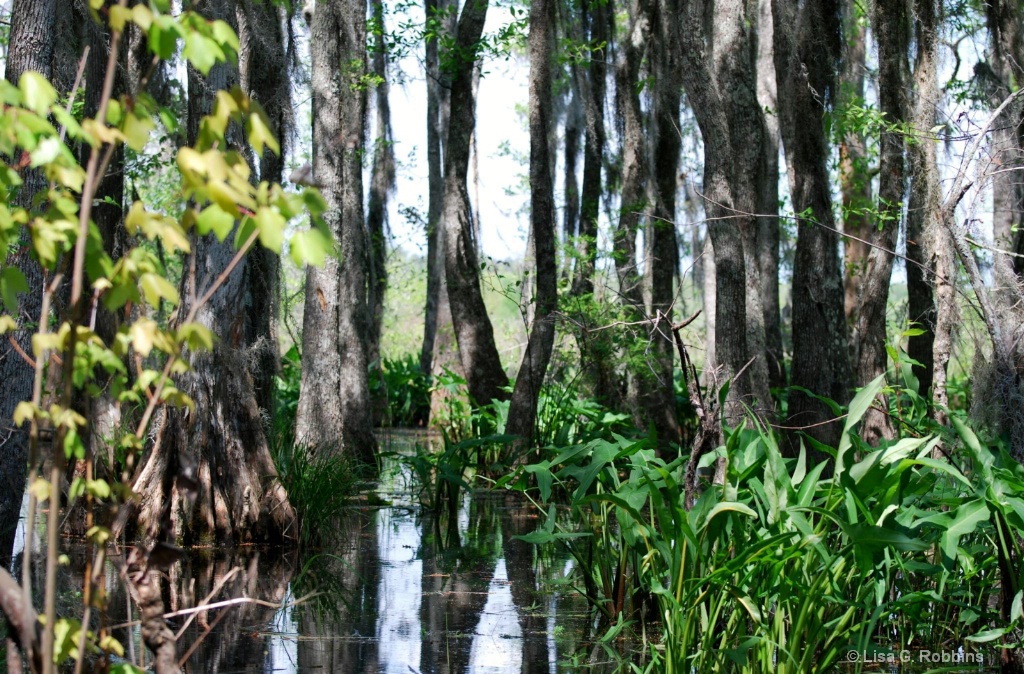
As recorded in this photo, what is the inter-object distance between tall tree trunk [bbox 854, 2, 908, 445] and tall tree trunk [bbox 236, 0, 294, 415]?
5780 millimetres

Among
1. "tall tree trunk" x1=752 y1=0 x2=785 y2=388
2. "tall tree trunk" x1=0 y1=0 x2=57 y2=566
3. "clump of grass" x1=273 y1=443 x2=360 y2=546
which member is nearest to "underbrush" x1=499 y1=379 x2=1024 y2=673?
"tall tree trunk" x1=0 y1=0 x2=57 y2=566

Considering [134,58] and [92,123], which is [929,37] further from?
[92,123]

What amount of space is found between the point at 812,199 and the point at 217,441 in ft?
24.4

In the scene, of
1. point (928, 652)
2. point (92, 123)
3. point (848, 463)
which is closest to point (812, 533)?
point (848, 463)

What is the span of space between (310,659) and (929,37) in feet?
21.4

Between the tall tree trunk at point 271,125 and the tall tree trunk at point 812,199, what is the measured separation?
561 cm

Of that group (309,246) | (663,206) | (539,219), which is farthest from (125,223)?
(663,206)

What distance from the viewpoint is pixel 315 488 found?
24.5 feet

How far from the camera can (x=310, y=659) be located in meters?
4.33

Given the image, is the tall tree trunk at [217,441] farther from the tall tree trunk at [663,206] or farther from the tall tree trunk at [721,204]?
the tall tree trunk at [663,206]

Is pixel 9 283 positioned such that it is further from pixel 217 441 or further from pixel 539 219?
pixel 539 219

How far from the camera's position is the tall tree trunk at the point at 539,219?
10.6 metres

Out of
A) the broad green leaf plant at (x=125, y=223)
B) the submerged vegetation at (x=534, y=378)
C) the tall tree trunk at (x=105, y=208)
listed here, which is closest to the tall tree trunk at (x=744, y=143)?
the submerged vegetation at (x=534, y=378)

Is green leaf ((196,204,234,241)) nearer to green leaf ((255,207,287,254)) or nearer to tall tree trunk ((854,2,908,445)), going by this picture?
green leaf ((255,207,287,254))
